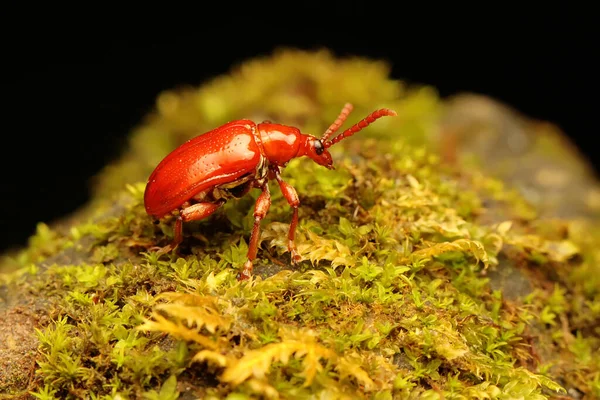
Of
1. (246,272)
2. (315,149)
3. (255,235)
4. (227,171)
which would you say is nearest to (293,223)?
(255,235)

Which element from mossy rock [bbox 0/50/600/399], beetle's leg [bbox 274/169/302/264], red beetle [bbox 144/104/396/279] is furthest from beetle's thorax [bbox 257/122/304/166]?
mossy rock [bbox 0/50/600/399]

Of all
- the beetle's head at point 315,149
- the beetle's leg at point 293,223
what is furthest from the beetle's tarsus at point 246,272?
the beetle's head at point 315,149

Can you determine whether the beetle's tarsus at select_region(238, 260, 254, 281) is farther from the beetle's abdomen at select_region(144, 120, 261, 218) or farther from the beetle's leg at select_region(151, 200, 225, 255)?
the beetle's abdomen at select_region(144, 120, 261, 218)

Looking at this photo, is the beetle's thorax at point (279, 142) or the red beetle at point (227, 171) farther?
the beetle's thorax at point (279, 142)

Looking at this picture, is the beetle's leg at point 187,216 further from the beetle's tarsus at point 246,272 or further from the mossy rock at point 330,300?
the beetle's tarsus at point 246,272

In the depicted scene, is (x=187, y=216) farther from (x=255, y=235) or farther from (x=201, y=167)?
(x=255, y=235)

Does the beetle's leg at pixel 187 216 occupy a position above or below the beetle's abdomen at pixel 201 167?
below
